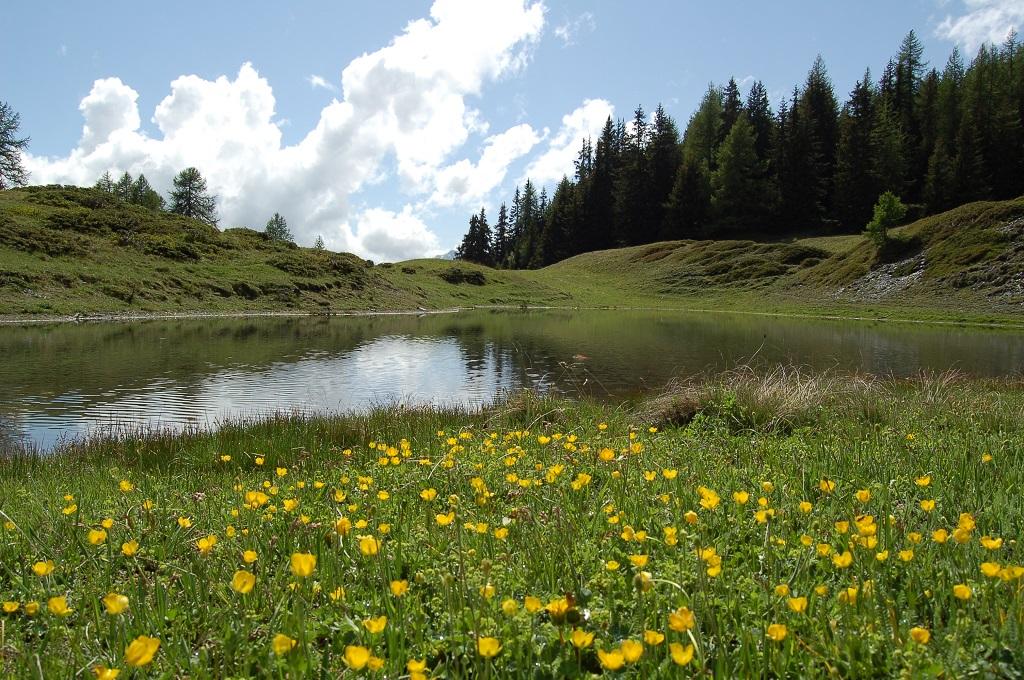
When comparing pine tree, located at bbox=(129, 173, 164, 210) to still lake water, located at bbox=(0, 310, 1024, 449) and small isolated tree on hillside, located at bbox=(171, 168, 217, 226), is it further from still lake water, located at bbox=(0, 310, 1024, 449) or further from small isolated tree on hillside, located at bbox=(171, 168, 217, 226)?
still lake water, located at bbox=(0, 310, 1024, 449)

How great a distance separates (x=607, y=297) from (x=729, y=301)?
12.7 meters

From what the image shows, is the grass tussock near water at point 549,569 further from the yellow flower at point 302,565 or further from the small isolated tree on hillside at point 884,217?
the small isolated tree on hillside at point 884,217

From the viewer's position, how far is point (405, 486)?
13.9ft

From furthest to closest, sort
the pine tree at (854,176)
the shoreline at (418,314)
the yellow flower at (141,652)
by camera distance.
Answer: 1. the pine tree at (854,176)
2. the shoreline at (418,314)
3. the yellow flower at (141,652)

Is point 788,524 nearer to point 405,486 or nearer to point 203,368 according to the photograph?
point 405,486

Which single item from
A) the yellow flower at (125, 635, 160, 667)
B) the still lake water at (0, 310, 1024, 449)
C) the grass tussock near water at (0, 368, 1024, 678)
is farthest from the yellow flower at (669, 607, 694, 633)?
the still lake water at (0, 310, 1024, 449)

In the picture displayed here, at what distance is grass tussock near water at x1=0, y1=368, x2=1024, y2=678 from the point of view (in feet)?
6.67

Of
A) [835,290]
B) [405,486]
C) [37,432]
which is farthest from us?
[835,290]

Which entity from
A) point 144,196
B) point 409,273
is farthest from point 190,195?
point 409,273

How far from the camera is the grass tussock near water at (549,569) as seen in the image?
2033mm

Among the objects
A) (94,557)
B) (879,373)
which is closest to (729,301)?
(879,373)

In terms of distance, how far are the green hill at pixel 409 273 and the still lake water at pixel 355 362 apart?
284 inches

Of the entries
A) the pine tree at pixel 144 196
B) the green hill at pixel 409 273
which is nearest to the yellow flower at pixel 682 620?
the green hill at pixel 409 273

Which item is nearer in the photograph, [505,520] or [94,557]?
[94,557]
